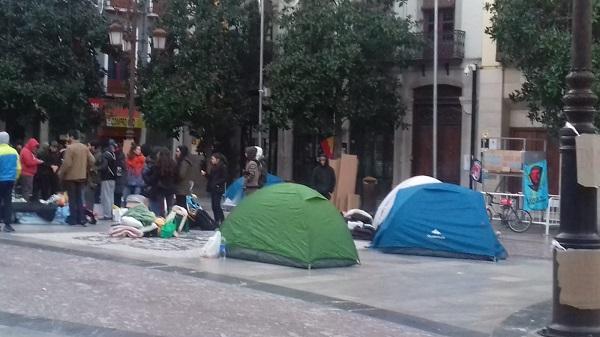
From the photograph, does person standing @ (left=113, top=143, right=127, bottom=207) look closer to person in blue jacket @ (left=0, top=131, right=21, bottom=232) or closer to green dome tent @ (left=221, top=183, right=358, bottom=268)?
person in blue jacket @ (left=0, top=131, right=21, bottom=232)

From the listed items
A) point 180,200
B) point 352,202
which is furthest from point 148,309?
point 352,202

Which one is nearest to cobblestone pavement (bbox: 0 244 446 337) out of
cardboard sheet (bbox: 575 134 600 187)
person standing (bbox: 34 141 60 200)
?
cardboard sheet (bbox: 575 134 600 187)

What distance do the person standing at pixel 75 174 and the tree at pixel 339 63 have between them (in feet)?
34.9

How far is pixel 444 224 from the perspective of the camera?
15.9 metres

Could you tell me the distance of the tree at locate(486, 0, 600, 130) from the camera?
2277 centimetres

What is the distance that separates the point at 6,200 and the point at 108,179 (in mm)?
3398

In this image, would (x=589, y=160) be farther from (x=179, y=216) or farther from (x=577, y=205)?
(x=179, y=216)

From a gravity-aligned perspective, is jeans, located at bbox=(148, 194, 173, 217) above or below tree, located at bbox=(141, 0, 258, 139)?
below

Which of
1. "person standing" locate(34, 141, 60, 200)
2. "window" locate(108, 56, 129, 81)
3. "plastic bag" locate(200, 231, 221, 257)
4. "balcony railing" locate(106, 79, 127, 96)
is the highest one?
"window" locate(108, 56, 129, 81)

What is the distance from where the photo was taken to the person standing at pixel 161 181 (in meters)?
18.5

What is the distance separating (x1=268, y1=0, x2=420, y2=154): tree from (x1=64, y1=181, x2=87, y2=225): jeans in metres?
11.0

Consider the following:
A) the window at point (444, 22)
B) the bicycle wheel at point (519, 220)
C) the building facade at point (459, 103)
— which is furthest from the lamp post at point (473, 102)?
the bicycle wheel at point (519, 220)

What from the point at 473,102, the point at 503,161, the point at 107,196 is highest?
the point at 473,102

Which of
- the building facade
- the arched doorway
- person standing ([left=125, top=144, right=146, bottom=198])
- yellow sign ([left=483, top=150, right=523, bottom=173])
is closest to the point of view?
person standing ([left=125, top=144, right=146, bottom=198])
